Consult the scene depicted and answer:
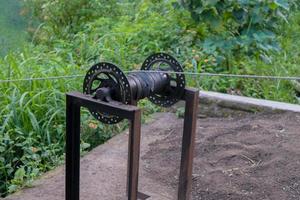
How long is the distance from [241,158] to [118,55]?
186cm

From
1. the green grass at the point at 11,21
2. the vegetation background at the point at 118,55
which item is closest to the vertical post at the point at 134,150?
the vegetation background at the point at 118,55

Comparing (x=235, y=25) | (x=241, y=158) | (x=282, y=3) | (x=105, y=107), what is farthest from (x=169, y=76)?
(x=282, y=3)

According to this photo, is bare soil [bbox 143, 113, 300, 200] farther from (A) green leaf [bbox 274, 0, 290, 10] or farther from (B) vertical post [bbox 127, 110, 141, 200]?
(A) green leaf [bbox 274, 0, 290, 10]

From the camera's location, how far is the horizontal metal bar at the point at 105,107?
1924 millimetres

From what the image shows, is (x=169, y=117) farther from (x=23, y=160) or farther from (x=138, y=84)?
(x=138, y=84)

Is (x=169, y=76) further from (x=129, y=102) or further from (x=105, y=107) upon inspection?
(x=105, y=107)

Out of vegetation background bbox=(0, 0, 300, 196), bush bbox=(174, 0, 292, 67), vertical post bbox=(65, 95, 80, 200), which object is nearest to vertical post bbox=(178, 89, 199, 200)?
vertical post bbox=(65, 95, 80, 200)

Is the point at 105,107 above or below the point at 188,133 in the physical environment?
above

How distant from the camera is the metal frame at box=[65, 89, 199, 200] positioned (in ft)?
6.42

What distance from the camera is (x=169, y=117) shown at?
3.96 m

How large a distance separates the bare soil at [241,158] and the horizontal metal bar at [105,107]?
981 millimetres

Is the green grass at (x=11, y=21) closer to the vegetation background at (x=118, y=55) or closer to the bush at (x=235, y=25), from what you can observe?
the vegetation background at (x=118, y=55)

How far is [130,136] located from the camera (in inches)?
79.7

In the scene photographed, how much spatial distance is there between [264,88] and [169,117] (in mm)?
1035
